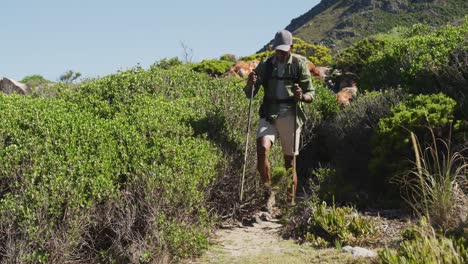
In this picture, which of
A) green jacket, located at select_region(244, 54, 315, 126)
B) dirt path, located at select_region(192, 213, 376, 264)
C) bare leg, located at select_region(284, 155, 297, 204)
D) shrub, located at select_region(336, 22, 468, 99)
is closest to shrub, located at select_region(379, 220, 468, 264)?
dirt path, located at select_region(192, 213, 376, 264)

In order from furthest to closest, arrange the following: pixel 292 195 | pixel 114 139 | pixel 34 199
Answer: pixel 292 195 < pixel 114 139 < pixel 34 199

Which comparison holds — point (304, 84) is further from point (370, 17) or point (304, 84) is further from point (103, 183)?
point (370, 17)

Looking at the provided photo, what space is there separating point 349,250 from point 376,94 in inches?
181

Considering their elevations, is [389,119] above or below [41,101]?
below

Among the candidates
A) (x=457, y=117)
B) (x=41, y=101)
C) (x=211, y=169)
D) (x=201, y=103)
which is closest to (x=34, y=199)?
(x=211, y=169)

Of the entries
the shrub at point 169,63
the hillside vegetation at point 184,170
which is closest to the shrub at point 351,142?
the hillside vegetation at point 184,170

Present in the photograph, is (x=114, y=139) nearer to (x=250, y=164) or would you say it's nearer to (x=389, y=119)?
(x=250, y=164)

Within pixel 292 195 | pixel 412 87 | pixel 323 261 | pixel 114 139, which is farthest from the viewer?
pixel 412 87

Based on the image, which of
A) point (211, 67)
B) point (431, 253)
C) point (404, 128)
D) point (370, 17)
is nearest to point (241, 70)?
point (211, 67)

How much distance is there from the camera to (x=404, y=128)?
24.2ft

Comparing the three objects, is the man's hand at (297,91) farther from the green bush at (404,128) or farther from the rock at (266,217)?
the rock at (266,217)

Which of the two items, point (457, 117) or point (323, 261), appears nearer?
point (323, 261)

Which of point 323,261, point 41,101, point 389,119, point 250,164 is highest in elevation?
point 41,101

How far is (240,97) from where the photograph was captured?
8.38m
